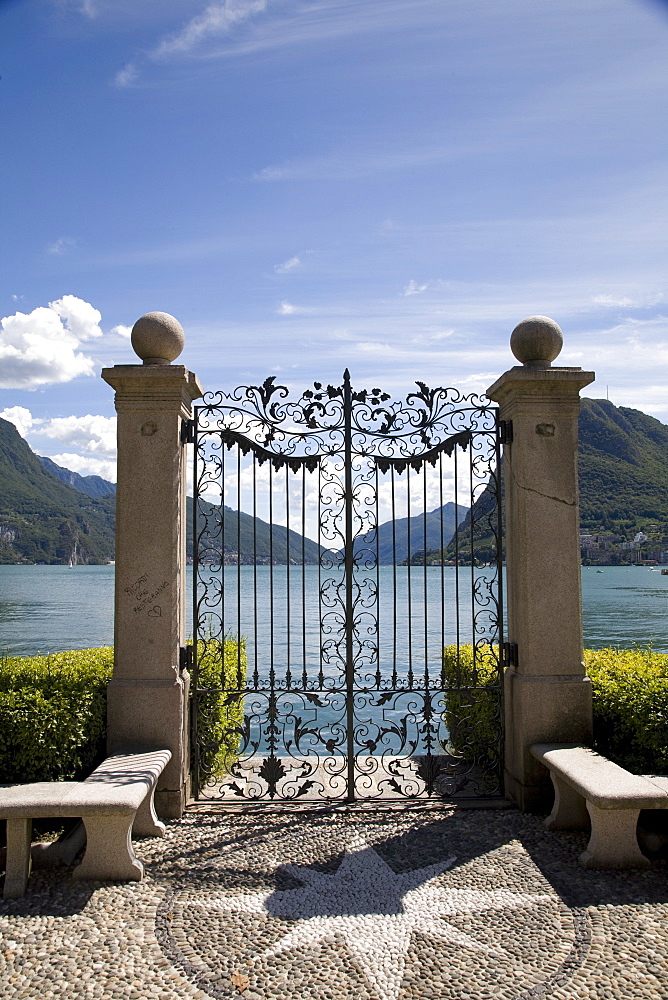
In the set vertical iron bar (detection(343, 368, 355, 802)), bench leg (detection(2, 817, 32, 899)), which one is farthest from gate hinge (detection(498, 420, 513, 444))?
bench leg (detection(2, 817, 32, 899))

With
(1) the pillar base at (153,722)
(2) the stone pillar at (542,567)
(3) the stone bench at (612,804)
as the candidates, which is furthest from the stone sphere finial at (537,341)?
(1) the pillar base at (153,722)

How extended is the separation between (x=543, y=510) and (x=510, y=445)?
2.19ft

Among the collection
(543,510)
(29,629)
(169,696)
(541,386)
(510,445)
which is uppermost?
(541,386)

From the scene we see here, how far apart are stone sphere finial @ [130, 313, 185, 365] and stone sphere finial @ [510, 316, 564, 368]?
3.05m

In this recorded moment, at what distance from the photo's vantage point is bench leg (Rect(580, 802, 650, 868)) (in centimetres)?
483

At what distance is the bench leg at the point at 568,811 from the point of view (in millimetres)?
5496

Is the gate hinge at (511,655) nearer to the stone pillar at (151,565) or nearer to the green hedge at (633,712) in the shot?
the green hedge at (633,712)

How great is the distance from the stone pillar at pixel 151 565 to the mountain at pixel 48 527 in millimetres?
115852

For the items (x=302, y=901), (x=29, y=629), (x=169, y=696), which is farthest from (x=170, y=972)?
(x=29, y=629)

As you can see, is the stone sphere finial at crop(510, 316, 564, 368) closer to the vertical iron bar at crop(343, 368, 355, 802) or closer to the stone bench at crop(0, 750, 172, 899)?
the vertical iron bar at crop(343, 368, 355, 802)

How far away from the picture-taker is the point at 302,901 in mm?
4426

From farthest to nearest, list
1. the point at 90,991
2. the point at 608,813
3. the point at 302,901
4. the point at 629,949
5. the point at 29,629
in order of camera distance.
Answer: the point at 29,629
the point at 608,813
the point at 302,901
the point at 629,949
the point at 90,991

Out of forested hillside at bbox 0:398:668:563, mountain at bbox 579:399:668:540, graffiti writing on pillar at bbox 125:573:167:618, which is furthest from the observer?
mountain at bbox 579:399:668:540

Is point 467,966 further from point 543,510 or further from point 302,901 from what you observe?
point 543,510
